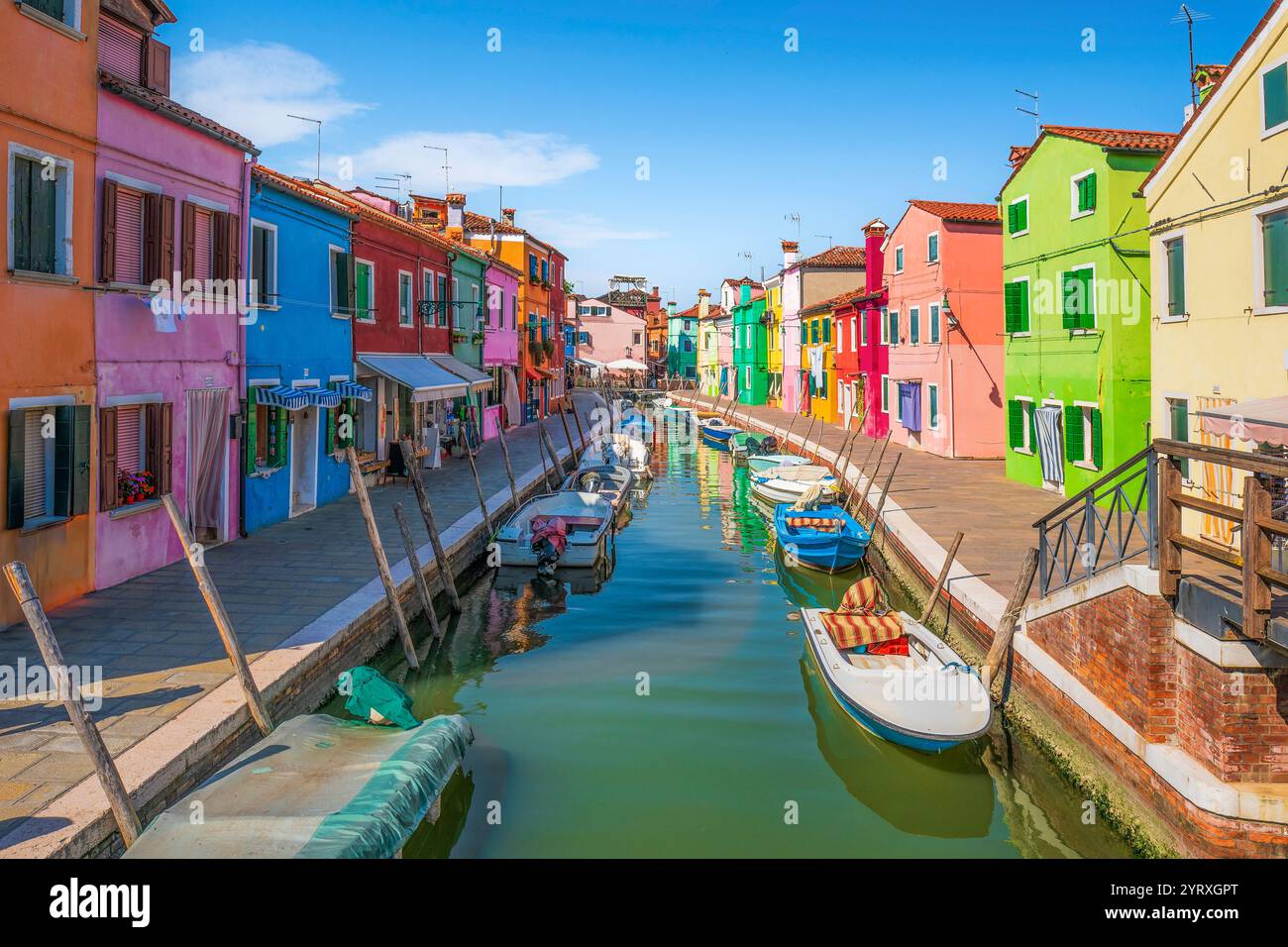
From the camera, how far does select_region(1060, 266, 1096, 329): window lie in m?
20.0

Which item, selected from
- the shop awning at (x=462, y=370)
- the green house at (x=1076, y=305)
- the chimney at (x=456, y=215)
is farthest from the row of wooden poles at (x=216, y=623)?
the chimney at (x=456, y=215)

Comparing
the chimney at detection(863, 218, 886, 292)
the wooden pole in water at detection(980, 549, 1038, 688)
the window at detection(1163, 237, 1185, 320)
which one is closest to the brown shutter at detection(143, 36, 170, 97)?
the wooden pole in water at detection(980, 549, 1038, 688)

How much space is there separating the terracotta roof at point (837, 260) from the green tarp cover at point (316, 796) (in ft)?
144

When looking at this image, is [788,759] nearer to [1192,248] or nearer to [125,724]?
[125,724]

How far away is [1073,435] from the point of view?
2086 cm

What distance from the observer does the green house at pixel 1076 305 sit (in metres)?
19.1

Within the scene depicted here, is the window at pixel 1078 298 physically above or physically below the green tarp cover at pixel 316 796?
above

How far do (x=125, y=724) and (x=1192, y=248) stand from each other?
1608 cm

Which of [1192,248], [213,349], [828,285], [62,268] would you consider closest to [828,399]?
[828,285]

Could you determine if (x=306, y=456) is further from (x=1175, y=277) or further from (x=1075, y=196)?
(x=1075, y=196)

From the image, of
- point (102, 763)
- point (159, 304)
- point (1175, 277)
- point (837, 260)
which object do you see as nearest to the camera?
point (102, 763)

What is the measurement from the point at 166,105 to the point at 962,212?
23.6 meters

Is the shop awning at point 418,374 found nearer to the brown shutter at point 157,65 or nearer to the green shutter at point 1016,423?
the brown shutter at point 157,65

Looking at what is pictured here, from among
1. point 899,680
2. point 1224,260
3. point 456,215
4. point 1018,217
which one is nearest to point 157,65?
point 899,680
